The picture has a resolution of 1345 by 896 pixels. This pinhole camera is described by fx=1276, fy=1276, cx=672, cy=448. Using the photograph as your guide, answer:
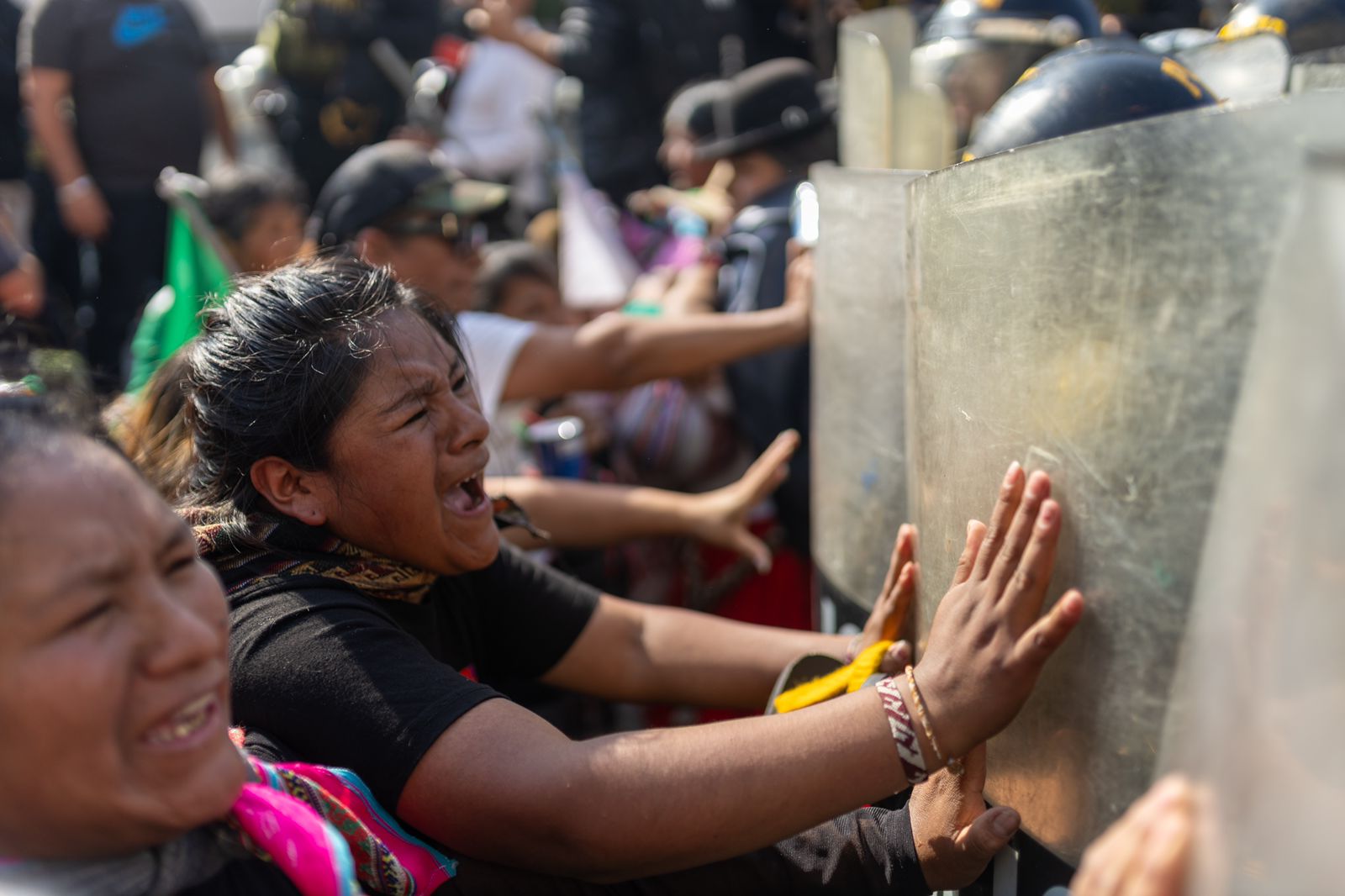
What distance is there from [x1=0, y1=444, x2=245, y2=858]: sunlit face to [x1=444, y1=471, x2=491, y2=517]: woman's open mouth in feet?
2.24

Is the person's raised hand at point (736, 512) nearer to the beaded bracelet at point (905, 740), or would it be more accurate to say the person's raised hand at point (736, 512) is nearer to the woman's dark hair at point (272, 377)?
the woman's dark hair at point (272, 377)

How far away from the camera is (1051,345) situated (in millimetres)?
1368

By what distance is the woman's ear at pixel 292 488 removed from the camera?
6.24ft

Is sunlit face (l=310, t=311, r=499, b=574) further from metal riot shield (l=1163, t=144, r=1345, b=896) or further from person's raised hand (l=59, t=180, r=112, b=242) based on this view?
person's raised hand (l=59, t=180, r=112, b=242)

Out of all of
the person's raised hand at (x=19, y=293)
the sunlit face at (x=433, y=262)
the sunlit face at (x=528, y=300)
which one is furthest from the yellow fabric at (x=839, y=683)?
the person's raised hand at (x=19, y=293)

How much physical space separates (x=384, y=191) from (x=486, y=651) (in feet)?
5.86

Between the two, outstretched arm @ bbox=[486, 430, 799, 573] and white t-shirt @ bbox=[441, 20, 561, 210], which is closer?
outstretched arm @ bbox=[486, 430, 799, 573]

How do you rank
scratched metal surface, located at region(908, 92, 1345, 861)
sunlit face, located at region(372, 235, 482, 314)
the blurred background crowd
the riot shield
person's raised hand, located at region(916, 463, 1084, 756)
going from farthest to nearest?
sunlit face, located at region(372, 235, 482, 314) → the blurred background crowd → the riot shield → person's raised hand, located at region(916, 463, 1084, 756) → scratched metal surface, located at region(908, 92, 1345, 861)

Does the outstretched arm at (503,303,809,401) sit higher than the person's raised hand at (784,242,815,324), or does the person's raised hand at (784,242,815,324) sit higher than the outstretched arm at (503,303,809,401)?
the person's raised hand at (784,242,815,324)

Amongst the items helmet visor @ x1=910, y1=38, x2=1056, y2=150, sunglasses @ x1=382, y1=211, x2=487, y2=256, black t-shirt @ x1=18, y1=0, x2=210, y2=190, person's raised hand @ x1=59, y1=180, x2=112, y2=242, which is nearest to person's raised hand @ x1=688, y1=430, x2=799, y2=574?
helmet visor @ x1=910, y1=38, x2=1056, y2=150

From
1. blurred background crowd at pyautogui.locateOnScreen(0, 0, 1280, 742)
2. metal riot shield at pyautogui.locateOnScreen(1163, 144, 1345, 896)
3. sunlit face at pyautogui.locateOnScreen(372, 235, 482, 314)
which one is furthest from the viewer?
sunlit face at pyautogui.locateOnScreen(372, 235, 482, 314)

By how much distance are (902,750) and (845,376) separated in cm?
87

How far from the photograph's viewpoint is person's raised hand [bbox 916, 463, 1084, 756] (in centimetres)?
142

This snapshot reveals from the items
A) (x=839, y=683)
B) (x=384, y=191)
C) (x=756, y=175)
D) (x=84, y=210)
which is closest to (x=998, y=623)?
(x=839, y=683)
